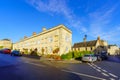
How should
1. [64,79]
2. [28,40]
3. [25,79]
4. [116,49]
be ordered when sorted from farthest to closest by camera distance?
[116,49] < [28,40] < [64,79] < [25,79]

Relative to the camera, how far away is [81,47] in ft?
226

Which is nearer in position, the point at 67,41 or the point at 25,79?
the point at 25,79

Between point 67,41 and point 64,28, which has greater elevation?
point 64,28

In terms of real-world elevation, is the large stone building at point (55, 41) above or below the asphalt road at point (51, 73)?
above

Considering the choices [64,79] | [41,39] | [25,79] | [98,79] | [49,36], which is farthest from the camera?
[41,39]

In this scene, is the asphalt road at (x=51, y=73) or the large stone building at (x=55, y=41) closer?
the asphalt road at (x=51, y=73)

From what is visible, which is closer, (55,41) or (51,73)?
(51,73)

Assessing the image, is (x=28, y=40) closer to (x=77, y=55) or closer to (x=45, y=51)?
(x=45, y=51)

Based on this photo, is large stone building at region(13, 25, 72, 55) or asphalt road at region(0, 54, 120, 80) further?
large stone building at region(13, 25, 72, 55)

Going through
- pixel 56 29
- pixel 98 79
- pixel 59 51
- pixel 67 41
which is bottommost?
pixel 98 79

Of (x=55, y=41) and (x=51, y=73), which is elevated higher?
(x=55, y=41)

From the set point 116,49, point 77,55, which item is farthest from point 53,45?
point 116,49

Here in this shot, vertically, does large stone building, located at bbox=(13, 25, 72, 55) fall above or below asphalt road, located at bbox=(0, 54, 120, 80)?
above

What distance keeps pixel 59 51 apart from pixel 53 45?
11.5 ft
